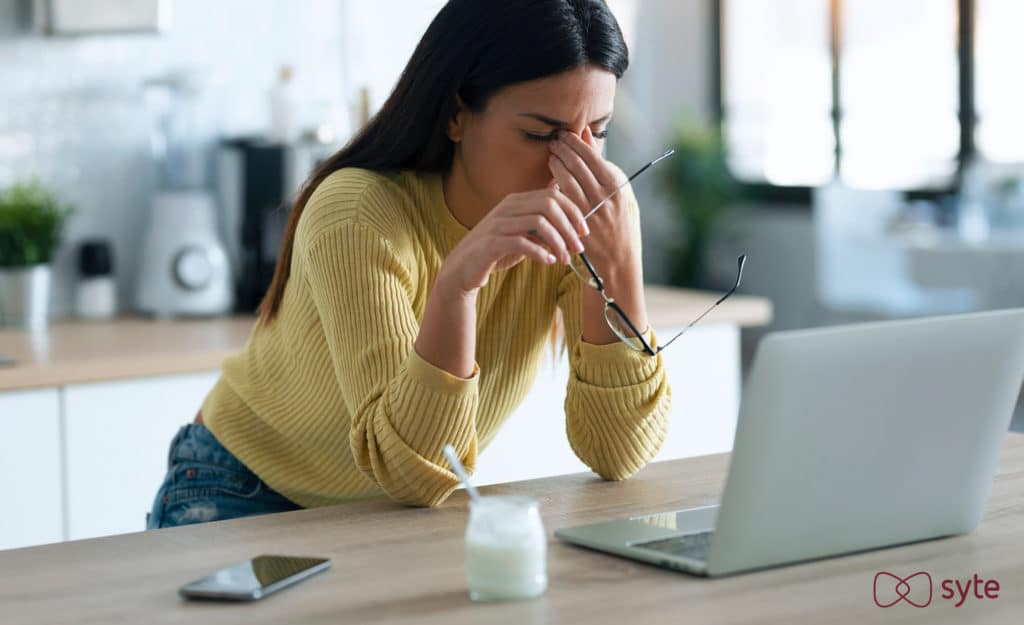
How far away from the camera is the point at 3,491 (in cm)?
220

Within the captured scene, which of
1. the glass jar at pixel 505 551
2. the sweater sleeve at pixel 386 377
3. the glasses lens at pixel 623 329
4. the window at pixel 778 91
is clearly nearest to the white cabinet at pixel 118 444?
the sweater sleeve at pixel 386 377

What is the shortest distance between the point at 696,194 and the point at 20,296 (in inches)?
152

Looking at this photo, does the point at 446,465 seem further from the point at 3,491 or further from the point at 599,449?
the point at 3,491

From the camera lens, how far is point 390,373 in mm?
1412

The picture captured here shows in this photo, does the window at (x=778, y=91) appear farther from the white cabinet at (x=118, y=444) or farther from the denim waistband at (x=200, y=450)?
the denim waistband at (x=200, y=450)

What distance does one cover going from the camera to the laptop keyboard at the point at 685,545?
109cm

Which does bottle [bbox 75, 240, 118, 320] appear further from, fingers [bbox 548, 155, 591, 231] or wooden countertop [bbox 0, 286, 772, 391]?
fingers [bbox 548, 155, 591, 231]

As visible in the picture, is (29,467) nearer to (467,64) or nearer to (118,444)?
(118,444)

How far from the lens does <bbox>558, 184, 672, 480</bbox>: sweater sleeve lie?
4.85ft

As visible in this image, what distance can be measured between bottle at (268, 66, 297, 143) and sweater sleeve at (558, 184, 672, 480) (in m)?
1.49

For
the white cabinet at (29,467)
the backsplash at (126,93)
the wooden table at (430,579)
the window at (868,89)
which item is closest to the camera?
the wooden table at (430,579)

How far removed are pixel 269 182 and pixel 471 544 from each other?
2000 mm

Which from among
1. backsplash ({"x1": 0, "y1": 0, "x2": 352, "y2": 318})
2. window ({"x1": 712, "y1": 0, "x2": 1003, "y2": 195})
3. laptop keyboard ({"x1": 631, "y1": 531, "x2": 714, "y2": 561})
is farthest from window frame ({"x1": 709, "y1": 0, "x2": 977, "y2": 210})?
laptop keyboard ({"x1": 631, "y1": 531, "x2": 714, "y2": 561})

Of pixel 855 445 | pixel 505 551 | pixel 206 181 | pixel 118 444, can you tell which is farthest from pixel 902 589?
pixel 206 181
